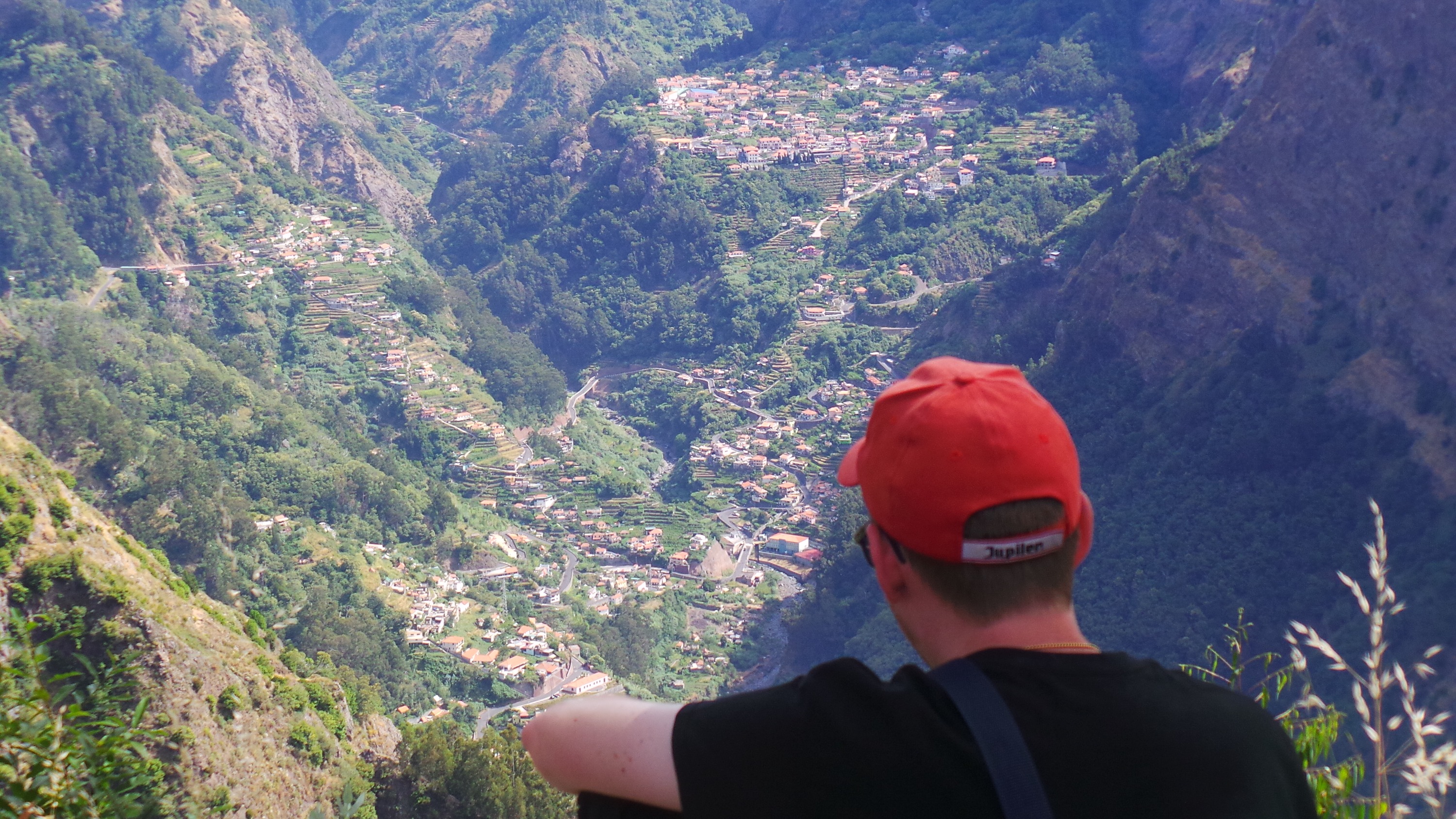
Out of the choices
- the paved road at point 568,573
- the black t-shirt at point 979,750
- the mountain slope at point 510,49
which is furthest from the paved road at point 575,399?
the black t-shirt at point 979,750

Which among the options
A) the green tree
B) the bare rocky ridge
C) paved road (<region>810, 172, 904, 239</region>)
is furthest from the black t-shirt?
paved road (<region>810, 172, 904, 239</region>)

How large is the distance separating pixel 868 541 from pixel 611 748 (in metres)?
0.47

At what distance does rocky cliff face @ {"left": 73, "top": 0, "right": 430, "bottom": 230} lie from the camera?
212 ft

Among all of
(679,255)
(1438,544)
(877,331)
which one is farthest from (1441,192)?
(679,255)

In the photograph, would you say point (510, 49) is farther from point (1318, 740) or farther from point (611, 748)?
point (611, 748)

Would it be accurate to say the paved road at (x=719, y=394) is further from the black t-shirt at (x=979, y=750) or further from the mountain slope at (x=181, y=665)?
the black t-shirt at (x=979, y=750)

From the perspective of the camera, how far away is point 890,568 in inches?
60.3

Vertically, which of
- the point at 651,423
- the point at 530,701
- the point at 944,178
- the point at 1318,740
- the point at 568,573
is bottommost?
the point at 651,423

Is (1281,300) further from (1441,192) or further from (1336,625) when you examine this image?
(1336,625)

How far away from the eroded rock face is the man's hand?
21.9 meters

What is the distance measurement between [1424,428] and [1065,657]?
74.2 feet

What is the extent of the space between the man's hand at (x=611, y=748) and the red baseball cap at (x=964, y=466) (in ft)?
1.38

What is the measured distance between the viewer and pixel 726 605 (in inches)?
1282

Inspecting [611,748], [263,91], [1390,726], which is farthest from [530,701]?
[263,91]
